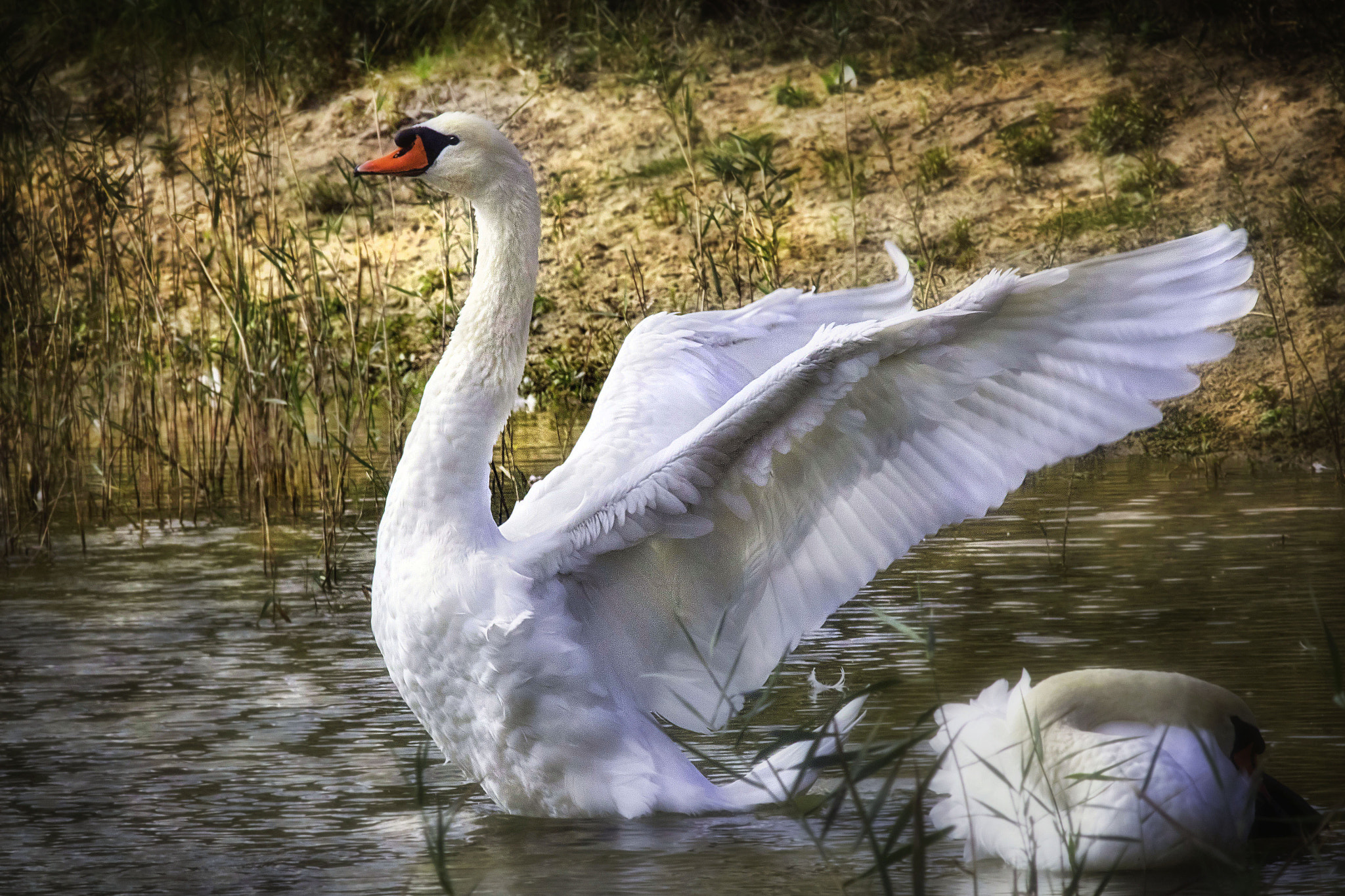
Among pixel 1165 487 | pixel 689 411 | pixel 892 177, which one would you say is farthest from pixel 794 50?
pixel 689 411

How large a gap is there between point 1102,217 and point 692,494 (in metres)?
10.7

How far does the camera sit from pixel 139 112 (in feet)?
23.7

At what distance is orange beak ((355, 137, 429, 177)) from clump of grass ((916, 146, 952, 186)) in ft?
34.8

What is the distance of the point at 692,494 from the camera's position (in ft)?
13.1

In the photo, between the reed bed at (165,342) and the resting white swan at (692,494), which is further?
the reed bed at (165,342)

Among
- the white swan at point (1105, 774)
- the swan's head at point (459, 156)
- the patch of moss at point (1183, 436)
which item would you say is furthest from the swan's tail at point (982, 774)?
the patch of moss at point (1183, 436)

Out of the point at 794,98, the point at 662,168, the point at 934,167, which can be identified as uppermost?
the point at 794,98

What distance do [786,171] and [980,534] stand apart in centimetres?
175

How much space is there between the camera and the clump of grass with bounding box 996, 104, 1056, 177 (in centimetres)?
1507

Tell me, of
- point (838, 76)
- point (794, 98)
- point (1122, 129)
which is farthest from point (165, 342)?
point (838, 76)

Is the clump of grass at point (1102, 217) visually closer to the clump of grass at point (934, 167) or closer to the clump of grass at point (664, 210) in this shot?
the clump of grass at point (934, 167)

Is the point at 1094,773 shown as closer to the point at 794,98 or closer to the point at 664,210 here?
the point at 664,210

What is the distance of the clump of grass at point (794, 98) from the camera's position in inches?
657

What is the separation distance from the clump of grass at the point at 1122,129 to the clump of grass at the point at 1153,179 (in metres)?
0.41
